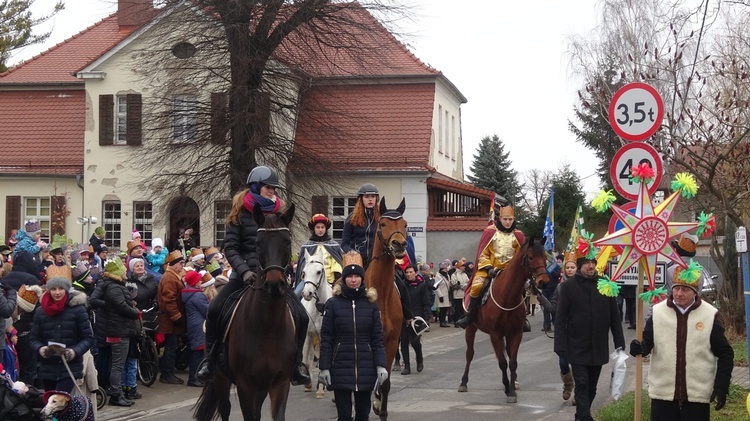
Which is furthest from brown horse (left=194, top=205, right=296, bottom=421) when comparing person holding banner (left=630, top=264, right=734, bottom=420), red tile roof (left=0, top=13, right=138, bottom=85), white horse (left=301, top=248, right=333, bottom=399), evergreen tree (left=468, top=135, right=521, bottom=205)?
evergreen tree (left=468, top=135, right=521, bottom=205)

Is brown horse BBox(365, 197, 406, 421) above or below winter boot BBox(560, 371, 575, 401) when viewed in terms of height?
above

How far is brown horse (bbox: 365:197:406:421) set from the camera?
12250 millimetres

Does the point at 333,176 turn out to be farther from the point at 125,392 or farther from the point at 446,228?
the point at 125,392

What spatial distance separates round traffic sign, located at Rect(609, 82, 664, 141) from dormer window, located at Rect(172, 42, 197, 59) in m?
22.9

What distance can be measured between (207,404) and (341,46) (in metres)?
21.8

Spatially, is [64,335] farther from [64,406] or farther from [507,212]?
[507,212]

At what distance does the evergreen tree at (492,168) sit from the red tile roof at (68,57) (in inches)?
1200

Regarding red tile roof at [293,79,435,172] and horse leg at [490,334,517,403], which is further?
red tile roof at [293,79,435,172]

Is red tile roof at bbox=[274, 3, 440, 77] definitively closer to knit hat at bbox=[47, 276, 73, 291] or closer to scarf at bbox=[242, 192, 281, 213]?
knit hat at bbox=[47, 276, 73, 291]

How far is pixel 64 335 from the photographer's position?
11969 mm

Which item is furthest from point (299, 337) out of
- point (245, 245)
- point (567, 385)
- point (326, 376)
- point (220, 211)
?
point (220, 211)

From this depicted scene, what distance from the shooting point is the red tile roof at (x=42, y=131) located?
41.9 metres

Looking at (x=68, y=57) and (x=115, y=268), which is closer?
(x=115, y=268)

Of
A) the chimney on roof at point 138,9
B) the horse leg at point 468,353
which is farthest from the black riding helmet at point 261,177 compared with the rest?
the chimney on roof at point 138,9
